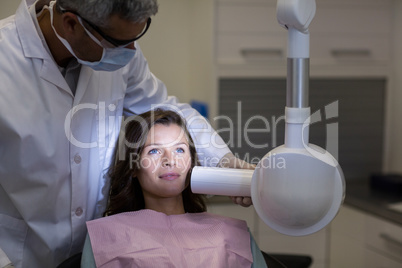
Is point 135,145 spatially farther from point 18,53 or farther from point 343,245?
point 343,245

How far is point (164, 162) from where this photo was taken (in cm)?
139

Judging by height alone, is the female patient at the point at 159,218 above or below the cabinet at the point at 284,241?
above

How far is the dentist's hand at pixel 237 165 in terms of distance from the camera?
1.20 m

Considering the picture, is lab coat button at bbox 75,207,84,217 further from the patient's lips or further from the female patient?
the patient's lips

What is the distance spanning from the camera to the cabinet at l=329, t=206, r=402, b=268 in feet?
7.07

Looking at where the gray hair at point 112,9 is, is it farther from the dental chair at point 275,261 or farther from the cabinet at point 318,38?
the cabinet at point 318,38

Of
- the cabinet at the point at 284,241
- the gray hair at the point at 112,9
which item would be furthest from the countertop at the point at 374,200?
the gray hair at the point at 112,9

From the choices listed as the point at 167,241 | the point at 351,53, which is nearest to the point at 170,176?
the point at 167,241

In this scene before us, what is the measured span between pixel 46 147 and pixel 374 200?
1.64 m

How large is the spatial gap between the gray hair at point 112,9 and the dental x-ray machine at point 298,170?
316mm

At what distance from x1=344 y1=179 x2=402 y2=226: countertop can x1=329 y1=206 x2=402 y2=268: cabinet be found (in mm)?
29

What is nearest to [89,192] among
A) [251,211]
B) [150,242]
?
[150,242]

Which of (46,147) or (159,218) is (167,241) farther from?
(46,147)

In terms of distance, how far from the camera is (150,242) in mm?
1300
